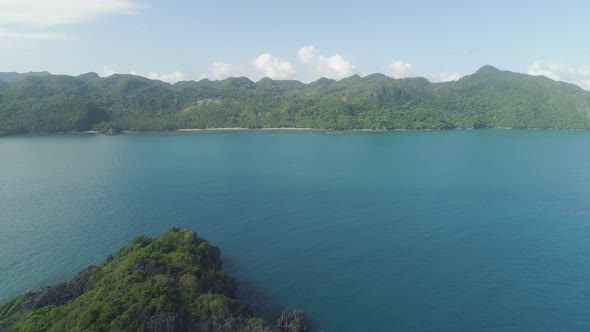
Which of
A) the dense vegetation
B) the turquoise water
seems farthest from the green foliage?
the turquoise water

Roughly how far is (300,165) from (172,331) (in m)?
68.6

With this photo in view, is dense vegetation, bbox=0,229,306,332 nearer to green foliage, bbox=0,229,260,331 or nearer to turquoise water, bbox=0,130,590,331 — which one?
green foliage, bbox=0,229,260,331

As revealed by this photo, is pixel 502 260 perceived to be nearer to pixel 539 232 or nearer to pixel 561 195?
pixel 539 232

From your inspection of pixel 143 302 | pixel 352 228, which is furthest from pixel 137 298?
pixel 352 228

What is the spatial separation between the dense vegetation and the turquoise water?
17.0 feet

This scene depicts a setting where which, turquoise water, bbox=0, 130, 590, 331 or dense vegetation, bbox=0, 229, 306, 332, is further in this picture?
turquoise water, bbox=0, 130, 590, 331

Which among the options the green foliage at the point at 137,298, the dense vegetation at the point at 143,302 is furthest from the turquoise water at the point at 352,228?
the green foliage at the point at 137,298

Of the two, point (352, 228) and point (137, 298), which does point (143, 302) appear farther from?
point (352, 228)

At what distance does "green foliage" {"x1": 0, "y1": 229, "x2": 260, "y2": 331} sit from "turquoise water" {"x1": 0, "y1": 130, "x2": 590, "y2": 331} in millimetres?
5611

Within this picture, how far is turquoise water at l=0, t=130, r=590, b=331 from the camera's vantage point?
98.1ft

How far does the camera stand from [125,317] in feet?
71.0

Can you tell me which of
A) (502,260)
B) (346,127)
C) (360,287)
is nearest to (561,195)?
(502,260)

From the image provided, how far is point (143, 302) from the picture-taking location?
23.0 metres

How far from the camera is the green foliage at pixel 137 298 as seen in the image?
21906mm
